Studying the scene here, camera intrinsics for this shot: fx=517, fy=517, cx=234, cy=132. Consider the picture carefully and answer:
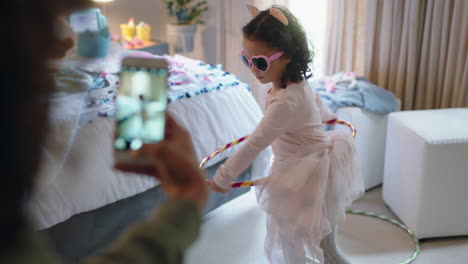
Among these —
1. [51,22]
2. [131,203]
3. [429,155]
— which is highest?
[51,22]

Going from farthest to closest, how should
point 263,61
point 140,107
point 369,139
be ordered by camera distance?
point 369,139
point 263,61
point 140,107

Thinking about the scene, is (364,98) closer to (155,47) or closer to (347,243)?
(347,243)

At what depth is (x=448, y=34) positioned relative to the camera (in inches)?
129

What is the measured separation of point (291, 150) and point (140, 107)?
118 centimetres

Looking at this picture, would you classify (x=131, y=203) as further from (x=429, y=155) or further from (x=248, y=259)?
(x=429, y=155)

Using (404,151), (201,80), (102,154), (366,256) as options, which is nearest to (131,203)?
(102,154)

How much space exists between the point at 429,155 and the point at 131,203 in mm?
1501

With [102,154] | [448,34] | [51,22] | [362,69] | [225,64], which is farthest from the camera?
[225,64]

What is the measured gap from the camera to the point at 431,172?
2.64 meters

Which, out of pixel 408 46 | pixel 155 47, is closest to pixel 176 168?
pixel 408 46

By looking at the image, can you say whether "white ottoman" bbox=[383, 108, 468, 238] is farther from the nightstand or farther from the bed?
the nightstand

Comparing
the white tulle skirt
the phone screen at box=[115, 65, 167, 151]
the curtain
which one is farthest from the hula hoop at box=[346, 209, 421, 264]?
the phone screen at box=[115, 65, 167, 151]

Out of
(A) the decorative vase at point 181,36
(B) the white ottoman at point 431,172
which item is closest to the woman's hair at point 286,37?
(B) the white ottoman at point 431,172

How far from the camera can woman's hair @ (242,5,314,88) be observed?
74.5 inches
